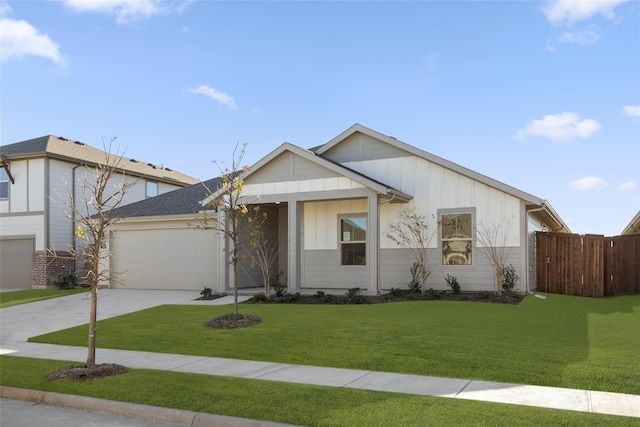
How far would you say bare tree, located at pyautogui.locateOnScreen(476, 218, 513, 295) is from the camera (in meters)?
16.7

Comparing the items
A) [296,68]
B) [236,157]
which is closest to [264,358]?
[236,157]

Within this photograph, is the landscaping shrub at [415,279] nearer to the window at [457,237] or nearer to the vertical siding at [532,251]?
the window at [457,237]

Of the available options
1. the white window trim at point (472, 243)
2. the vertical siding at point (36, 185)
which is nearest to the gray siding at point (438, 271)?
the white window trim at point (472, 243)

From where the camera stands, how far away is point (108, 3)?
17438mm

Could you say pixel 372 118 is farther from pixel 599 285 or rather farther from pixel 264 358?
pixel 264 358

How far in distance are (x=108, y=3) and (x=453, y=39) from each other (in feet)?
35.7

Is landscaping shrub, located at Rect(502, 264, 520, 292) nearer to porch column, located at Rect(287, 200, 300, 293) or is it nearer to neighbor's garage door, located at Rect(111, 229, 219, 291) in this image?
porch column, located at Rect(287, 200, 300, 293)

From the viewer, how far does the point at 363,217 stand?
18.9m

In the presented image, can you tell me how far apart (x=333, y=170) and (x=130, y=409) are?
11.6 meters

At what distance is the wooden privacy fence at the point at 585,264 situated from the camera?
18.8 meters

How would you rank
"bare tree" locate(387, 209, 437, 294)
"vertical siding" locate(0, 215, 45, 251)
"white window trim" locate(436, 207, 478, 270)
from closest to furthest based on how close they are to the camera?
"white window trim" locate(436, 207, 478, 270), "bare tree" locate(387, 209, 437, 294), "vertical siding" locate(0, 215, 45, 251)

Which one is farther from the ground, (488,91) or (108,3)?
(108,3)

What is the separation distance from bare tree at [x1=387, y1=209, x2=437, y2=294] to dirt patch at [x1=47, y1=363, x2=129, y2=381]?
10686mm

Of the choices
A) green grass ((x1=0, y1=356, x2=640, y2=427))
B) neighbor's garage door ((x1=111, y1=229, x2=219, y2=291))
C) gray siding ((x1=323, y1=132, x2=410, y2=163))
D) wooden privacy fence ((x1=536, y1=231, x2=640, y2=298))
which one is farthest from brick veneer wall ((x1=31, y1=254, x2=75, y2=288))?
wooden privacy fence ((x1=536, y1=231, x2=640, y2=298))
